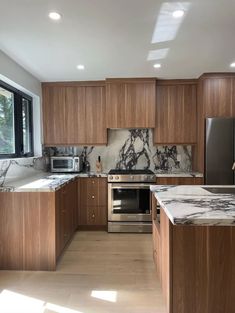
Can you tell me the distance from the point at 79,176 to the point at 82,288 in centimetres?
194

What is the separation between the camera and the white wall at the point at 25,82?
120 inches

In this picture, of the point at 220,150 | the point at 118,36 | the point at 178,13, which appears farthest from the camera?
the point at 220,150

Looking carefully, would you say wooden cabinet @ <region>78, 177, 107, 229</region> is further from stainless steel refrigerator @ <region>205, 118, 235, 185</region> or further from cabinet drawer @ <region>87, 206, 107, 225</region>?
stainless steel refrigerator @ <region>205, 118, 235, 185</region>

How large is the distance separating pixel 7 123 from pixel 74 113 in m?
1.15

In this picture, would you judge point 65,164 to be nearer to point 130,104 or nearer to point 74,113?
point 74,113

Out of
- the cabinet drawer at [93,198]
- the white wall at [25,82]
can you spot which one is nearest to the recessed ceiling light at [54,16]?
the white wall at [25,82]

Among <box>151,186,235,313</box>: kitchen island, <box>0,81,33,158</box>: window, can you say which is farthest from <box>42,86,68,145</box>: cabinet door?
<box>151,186,235,313</box>: kitchen island

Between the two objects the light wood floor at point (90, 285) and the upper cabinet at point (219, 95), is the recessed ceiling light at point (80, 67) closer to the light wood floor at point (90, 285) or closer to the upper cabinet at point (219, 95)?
the upper cabinet at point (219, 95)

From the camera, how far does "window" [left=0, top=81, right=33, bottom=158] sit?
3.40 m

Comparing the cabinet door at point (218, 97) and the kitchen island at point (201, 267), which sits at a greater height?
the cabinet door at point (218, 97)

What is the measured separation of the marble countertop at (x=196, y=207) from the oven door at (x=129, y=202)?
1576 millimetres

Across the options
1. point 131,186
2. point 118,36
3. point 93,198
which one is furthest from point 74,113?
point 118,36

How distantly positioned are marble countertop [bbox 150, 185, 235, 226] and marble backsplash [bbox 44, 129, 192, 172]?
221 centimetres

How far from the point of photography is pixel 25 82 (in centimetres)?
364
